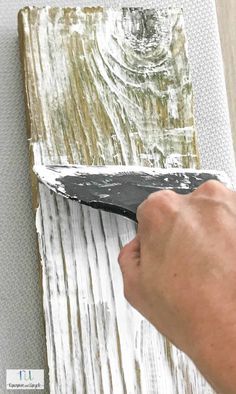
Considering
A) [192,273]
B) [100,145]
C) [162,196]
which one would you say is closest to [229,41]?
[100,145]

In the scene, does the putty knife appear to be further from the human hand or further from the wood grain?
the wood grain

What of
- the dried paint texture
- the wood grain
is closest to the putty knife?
the dried paint texture

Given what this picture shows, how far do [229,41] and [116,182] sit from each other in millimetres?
573

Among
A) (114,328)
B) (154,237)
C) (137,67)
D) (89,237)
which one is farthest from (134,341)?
(137,67)

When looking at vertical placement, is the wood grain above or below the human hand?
above

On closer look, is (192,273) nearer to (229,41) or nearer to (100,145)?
(100,145)

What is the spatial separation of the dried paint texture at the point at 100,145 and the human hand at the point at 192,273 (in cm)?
21

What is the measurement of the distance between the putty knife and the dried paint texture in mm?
27

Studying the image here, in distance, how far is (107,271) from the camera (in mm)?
837

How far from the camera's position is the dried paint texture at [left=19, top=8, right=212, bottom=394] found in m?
0.82

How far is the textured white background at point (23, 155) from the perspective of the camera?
85 centimetres

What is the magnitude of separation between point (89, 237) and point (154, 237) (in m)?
0.26

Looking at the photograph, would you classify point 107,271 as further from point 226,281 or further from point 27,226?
point 226,281

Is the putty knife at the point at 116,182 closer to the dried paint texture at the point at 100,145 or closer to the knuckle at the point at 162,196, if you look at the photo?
the dried paint texture at the point at 100,145
